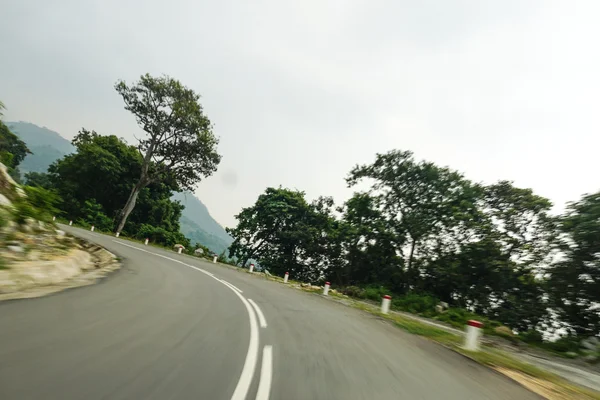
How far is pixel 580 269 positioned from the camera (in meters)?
11.4

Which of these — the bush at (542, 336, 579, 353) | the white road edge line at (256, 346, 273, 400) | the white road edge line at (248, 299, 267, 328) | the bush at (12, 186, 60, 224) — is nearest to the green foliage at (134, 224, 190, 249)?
the bush at (12, 186, 60, 224)

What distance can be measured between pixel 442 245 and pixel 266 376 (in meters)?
22.5

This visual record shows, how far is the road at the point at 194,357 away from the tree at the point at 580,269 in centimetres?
724

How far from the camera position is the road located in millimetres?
3062

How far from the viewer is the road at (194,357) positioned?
3.06 m

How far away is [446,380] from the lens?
5160mm

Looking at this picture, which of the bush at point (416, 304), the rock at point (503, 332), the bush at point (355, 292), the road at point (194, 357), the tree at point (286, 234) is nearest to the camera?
the road at point (194, 357)

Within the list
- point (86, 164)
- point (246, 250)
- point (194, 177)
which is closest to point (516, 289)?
point (246, 250)

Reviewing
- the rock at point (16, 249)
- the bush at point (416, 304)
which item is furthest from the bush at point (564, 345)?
the rock at point (16, 249)

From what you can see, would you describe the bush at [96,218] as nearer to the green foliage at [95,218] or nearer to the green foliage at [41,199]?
the green foliage at [95,218]

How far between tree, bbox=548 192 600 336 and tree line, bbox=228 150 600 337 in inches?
1.3

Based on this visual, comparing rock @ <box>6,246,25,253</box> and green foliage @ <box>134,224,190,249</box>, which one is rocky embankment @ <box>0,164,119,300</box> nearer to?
rock @ <box>6,246,25,253</box>

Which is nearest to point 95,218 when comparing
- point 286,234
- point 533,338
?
point 286,234

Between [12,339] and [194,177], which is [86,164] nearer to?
[194,177]
